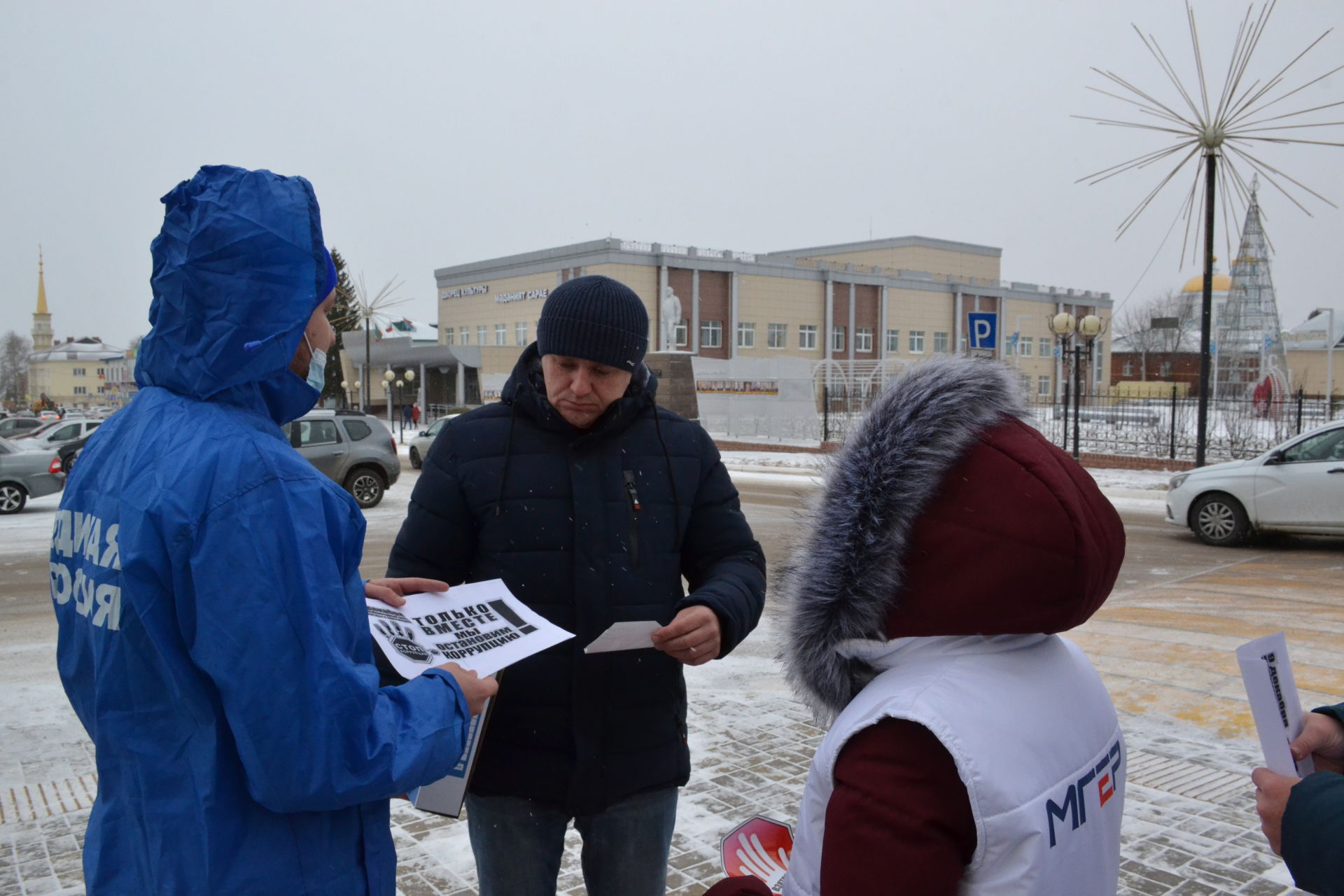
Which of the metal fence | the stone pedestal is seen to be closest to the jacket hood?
the metal fence

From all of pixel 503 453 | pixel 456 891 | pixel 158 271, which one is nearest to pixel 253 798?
pixel 158 271

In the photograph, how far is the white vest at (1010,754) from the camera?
49.9 inches

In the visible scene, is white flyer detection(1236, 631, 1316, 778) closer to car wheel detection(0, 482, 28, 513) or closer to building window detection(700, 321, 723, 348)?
car wheel detection(0, 482, 28, 513)

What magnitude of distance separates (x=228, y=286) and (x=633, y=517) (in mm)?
1141

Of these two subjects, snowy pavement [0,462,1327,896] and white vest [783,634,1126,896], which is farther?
snowy pavement [0,462,1327,896]

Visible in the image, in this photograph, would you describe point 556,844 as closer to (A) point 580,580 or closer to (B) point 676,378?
(A) point 580,580

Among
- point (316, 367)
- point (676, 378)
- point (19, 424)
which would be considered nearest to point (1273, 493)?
point (316, 367)

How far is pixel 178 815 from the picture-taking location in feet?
4.84

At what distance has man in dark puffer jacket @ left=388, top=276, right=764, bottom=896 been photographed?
90.7 inches

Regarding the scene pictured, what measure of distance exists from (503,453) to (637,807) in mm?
945

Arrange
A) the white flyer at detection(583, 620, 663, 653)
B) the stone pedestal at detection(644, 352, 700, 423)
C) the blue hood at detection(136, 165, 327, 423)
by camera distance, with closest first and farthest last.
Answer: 1. the blue hood at detection(136, 165, 327, 423)
2. the white flyer at detection(583, 620, 663, 653)
3. the stone pedestal at detection(644, 352, 700, 423)

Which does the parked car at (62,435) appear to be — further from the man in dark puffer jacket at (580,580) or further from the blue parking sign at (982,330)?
the man in dark puffer jacket at (580,580)

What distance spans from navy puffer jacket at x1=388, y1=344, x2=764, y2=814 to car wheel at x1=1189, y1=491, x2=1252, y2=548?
12.0 metres

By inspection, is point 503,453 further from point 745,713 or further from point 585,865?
point 745,713
